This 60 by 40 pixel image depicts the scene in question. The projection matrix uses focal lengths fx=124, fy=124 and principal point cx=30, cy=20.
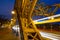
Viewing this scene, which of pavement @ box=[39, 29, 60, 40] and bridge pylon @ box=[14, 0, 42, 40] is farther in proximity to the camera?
pavement @ box=[39, 29, 60, 40]

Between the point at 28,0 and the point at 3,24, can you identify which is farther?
the point at 3,24

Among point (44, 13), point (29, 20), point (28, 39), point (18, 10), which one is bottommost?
point (28, 39)

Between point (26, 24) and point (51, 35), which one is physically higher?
point (26, 24)

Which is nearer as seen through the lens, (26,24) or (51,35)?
(26,24)

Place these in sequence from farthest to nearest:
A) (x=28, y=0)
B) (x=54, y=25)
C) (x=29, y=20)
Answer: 1. (x=54, y=25)
2. (x=29, y=20)
3. (x=28, y=0)

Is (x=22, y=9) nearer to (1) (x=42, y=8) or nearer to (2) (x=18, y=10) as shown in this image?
(2) (x=18, y=10)

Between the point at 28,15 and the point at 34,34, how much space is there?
886mm

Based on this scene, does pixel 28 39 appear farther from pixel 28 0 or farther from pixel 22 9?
pixel 28 0

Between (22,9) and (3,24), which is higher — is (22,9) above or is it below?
below

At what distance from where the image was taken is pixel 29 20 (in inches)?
211

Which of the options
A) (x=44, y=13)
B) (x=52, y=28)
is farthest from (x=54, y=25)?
(x=44, y=13)

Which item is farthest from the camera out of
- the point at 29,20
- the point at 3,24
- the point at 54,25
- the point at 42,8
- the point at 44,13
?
the point at 3,24

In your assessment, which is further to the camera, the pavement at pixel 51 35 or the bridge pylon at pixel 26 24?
the pavement at pixel 51 35

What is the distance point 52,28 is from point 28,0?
20382 millimetres
